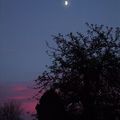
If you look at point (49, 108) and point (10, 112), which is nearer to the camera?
point (49, 108)

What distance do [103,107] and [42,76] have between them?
893 centimetres

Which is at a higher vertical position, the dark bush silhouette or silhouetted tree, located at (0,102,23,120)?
silhouetted tree, located at (0,102,23,120)

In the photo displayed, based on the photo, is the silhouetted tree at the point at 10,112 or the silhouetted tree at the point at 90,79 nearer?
the silhouetted tree at the point at 90,79

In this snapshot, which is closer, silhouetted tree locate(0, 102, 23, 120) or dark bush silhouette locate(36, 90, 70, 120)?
dark bush silhouette locate(36, 90, 70, 120)

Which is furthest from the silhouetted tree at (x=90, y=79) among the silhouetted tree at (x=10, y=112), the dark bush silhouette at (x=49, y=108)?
the silhouetted tree at (x=10, y=112)

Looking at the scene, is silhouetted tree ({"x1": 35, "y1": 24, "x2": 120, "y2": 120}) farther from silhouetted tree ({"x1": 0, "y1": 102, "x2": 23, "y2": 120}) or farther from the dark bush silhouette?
silhouetted tree ({"x1": 0, "y1": 102, "x2": 23, "y2": 120})

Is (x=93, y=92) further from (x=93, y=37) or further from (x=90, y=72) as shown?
(x=93, y=37)

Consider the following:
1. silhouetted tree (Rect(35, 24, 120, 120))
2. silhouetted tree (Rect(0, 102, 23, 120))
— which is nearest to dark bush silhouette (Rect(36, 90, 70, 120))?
silhouetted tree (Rect(35, 24, 120, 120))

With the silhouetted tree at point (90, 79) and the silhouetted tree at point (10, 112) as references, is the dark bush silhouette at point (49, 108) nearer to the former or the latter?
the silhouetted tree at point (90, 79)

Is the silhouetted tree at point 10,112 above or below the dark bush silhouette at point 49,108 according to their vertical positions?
above

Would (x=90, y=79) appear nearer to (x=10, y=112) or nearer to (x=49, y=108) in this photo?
(x=49, y=108)

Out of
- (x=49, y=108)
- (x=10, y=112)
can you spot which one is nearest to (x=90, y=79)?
(x=49, y=108)

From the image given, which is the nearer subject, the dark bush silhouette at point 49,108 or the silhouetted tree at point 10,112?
the dark bush silhouette at point 49,108

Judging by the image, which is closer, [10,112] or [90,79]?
[90,79]
